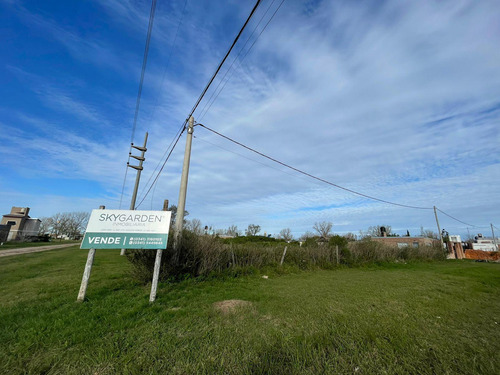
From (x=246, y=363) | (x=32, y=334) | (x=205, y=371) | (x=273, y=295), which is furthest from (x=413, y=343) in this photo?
(x=32, y=334)

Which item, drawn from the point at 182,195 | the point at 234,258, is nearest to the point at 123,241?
the point at 182,195

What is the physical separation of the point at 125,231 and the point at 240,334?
4.12m

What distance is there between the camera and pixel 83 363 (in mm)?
2740

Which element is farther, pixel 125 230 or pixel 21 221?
pixel 21 221

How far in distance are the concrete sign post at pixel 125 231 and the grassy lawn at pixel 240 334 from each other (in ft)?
4.22

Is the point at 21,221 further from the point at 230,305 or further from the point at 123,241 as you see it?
the point at 230,305

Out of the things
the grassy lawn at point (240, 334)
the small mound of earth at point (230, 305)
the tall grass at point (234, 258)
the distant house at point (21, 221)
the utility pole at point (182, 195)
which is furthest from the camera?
the distant house at point (21, 221)

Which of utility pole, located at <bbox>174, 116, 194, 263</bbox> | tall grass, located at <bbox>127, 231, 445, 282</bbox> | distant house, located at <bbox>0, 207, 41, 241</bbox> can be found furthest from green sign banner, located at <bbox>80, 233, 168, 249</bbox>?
distant house, located at <bbox>0, 207, 41, 241</bbox>

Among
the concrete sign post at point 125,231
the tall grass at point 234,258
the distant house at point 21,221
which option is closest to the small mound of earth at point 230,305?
the concrete sign post at point 125,231

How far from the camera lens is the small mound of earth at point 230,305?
4.89 metres

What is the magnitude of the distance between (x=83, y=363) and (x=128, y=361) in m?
0.54

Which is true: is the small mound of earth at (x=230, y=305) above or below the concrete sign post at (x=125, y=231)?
below

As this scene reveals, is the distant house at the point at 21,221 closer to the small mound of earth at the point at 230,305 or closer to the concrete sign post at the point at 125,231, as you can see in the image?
the concrete sign post at the point at 125,231

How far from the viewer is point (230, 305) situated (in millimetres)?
5242
